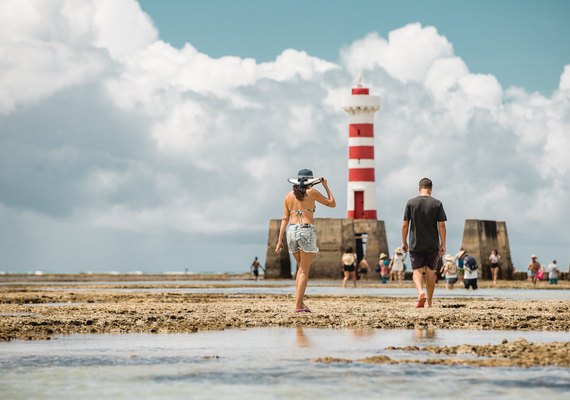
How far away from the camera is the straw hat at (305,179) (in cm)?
1405

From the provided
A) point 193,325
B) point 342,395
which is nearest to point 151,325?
point 193,325

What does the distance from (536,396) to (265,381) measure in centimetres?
164

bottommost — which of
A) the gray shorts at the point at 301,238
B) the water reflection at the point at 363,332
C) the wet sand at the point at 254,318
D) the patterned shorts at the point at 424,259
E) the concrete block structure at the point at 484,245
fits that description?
the water reflection at the point at 363,332

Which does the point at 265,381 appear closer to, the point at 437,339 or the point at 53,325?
the point at 437,339

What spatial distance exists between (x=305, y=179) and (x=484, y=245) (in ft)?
111

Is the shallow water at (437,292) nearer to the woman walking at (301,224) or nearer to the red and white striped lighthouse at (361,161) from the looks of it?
the woman walking at (301,224)

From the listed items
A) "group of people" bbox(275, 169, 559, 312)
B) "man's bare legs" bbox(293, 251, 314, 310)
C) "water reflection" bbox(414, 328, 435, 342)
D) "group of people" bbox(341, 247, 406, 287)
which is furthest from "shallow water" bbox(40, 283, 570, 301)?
"water reflection" bbox(414, 328, 435, 342)

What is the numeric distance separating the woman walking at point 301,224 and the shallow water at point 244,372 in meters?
3.98

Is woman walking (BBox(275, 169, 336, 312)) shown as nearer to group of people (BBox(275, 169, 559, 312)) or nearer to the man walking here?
group of people (BBox(275, 169, 559, 312))

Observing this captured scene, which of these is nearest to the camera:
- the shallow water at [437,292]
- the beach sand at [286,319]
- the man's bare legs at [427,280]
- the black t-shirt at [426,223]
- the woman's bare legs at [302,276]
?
the beach sand at [286,319]

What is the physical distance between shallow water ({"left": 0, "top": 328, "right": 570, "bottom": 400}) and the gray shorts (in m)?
3.98

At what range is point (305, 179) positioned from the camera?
1417 cm

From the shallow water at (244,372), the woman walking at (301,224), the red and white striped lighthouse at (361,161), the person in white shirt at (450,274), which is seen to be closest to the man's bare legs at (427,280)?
the woman walking at (301,224)

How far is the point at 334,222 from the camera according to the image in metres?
47.5
